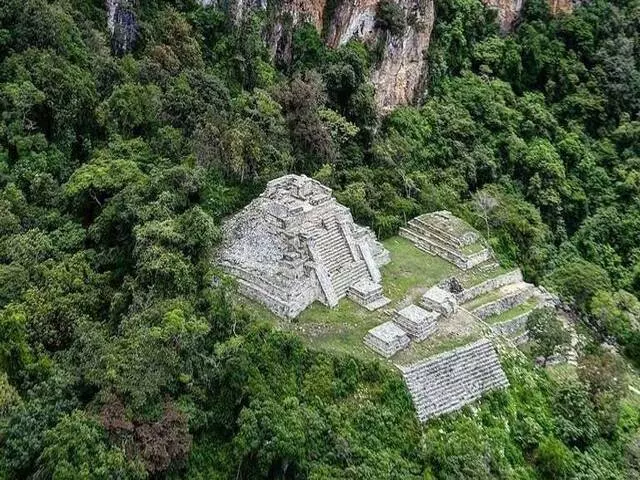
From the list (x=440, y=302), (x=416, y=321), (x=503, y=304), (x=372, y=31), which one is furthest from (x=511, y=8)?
(x=416, y=321)

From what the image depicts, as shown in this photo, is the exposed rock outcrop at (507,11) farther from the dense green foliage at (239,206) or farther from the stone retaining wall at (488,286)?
the stone retaining wall at (488,286)

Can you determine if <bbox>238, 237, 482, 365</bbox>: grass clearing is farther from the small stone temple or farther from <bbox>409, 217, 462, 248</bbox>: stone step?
<bbox>409, 217, 462, 248</bbox>: stone step

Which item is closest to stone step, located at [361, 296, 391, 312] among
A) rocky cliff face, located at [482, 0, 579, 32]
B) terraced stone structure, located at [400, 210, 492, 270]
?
terraced stone structure, located at [400, 210, 492, 270]

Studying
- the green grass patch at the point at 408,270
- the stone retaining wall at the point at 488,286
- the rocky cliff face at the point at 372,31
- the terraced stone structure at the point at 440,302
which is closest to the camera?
the terraced stone structure at the point at 440,302

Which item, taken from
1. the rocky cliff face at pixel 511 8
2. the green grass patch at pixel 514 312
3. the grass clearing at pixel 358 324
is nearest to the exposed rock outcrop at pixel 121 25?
the grass clearing at pixel 358 324

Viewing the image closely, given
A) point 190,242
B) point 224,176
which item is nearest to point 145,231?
point 190,242

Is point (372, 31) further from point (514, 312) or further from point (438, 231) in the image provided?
point (514, 312)
